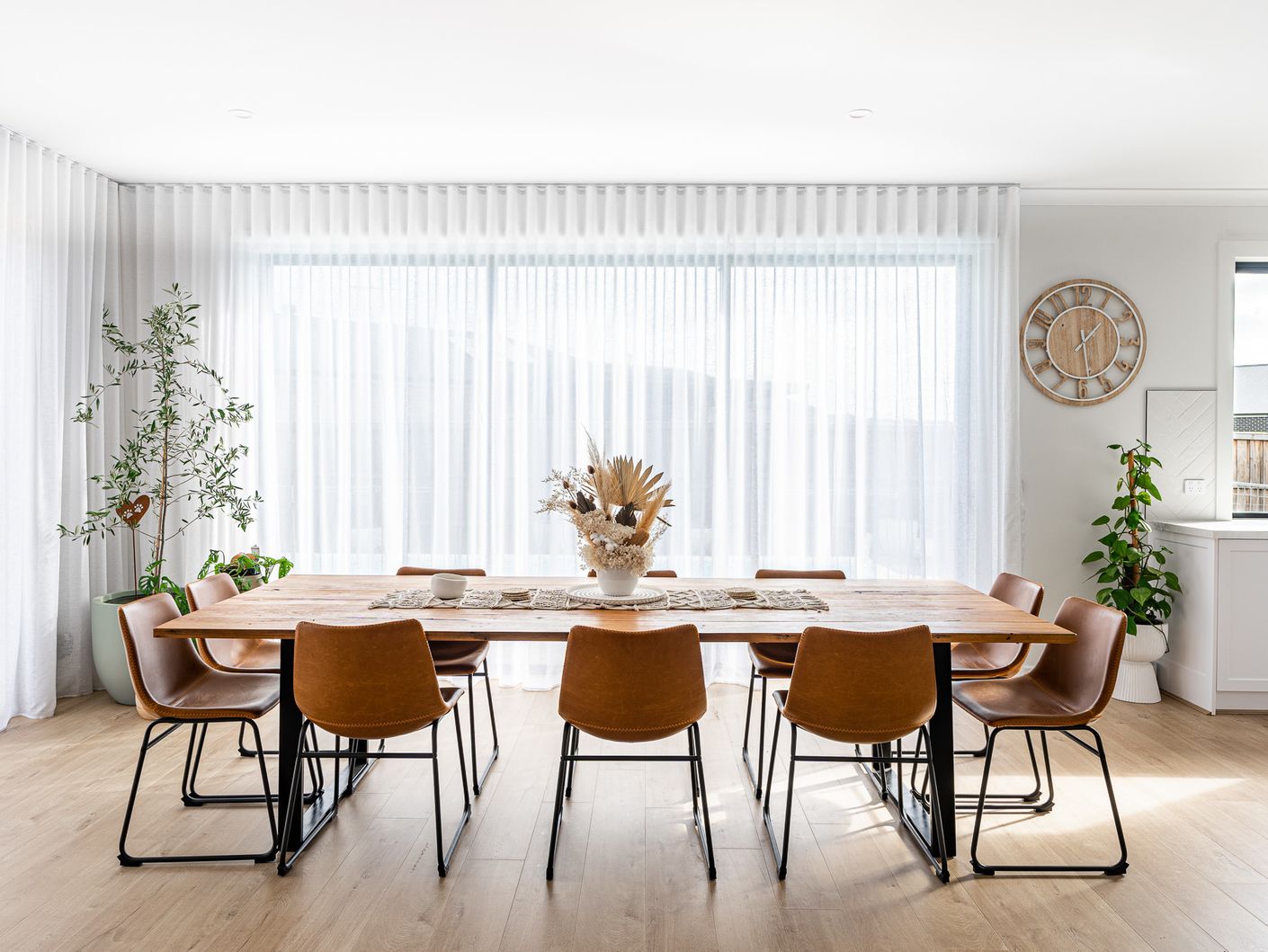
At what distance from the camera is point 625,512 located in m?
3.06

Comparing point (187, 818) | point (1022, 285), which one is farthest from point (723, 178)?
point (187, 818)

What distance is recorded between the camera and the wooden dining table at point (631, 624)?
2600mm

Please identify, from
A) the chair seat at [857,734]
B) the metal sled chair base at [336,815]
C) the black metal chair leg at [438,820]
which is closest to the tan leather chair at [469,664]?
the black metal chair leg at [438,820]

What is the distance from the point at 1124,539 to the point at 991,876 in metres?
2.96

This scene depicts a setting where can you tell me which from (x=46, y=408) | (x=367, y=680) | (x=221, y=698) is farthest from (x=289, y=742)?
(x=46, y=408)

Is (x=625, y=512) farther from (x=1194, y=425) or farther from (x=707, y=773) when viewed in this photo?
(x=1194, y=425)

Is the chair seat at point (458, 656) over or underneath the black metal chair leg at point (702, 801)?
over

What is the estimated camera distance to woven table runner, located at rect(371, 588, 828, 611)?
2.98m

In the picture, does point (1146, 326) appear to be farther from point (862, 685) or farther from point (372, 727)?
point (372, 727)

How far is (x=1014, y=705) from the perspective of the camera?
9.18 feet

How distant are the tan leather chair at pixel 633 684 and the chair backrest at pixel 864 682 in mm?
332

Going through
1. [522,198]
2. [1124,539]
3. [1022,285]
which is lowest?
[1124,539]

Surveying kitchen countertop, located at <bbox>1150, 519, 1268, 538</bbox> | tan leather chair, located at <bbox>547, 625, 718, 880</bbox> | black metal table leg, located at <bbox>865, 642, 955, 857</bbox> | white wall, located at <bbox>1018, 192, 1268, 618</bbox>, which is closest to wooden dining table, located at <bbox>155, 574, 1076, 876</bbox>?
black metal table leg, located at <bbox>865, 642, 955, 857</bbox>

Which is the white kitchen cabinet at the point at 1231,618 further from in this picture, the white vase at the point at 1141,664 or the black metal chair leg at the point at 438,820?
the black metal chair leg at the point at 438,820
